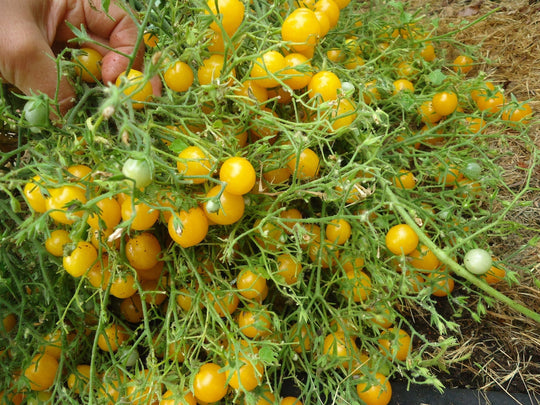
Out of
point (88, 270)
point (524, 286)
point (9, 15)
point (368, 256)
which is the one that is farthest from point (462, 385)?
point (9, 15)

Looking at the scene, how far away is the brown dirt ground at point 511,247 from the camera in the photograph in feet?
3.98

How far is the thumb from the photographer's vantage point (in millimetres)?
883

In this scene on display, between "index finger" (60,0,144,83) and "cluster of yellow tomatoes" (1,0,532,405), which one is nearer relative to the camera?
"cluster of yellow tomatoes" (1,0,532,405)

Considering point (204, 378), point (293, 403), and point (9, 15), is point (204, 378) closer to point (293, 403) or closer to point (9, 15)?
point (293, 403)

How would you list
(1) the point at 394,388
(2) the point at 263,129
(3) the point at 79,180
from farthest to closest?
1. (1) the point at 394,388
2. (2) the point at 263,129
3. (3) the point at 79,180

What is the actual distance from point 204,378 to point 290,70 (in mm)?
730

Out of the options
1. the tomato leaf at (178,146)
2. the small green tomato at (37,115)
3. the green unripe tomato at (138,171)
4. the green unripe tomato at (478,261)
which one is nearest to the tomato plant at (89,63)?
the small green tomato at (37,115)

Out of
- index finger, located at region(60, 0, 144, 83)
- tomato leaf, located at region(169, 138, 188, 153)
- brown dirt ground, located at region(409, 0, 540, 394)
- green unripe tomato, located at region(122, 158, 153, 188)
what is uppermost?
index finger, located at region(60, 0, 144, 83)

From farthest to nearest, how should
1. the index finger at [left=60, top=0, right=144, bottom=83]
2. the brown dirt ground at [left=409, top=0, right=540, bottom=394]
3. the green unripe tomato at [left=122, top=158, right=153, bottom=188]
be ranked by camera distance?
1. the brown dirt ground at [left=409, top=0, right=540, bottom=394]
2. the index finger at [left=60, top=0, right=144, bottom=83]
3. the green unripe tomato at [left=122, top=158, right=153, bottom=188]

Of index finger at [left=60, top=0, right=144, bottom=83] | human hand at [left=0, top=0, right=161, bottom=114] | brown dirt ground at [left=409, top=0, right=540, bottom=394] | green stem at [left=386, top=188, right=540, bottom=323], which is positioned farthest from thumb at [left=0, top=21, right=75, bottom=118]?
brown dirt ground at [left=409, top=0, right=540, bottom=394]

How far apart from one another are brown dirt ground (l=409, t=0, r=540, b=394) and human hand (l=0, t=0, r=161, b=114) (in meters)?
1.07

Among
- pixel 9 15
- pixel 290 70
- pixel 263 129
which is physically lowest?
pixel 263 129

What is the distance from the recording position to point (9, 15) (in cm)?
90

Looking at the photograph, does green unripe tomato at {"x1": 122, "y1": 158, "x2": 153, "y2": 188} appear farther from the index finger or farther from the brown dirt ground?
the brown dirt ground
